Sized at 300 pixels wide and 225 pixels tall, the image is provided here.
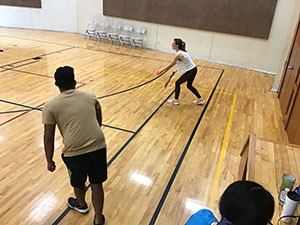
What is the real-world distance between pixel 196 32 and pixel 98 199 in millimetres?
9178

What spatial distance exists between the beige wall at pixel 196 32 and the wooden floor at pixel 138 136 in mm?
1318

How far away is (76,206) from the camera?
280 centimetres

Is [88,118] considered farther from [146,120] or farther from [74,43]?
[74,43]

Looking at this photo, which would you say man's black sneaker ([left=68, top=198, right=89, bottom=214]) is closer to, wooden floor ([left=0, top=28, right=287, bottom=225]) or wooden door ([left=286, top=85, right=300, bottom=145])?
wooden floor ([left=0, top=28, right=287, bottom=225])

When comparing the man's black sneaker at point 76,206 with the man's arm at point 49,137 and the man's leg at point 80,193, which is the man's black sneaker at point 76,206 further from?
the man's arm at point 49,137

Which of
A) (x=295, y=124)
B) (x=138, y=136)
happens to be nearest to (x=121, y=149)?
(x=138, y=136)

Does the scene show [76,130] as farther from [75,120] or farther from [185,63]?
[185,63]

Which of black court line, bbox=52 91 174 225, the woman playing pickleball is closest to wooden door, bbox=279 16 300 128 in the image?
the woman playing pickleball

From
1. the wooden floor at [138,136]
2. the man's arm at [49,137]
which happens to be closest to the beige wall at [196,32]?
the wooden floor at [138,136]

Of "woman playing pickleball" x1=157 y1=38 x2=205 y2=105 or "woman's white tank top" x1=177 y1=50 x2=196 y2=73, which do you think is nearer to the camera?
"woman playing pickleball" x1=157 y1=38 x2=205 y2=105

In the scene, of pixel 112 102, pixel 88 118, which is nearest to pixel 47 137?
pixel 88 118

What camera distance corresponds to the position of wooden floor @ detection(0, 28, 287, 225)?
294cm

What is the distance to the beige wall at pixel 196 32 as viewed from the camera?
9.02m

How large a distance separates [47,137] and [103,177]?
62 cm
